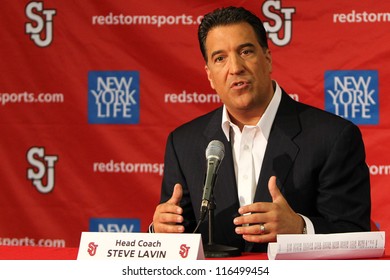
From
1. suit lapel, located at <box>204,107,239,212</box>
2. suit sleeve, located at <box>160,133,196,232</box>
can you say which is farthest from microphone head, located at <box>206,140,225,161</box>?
suit sleeve, located at <box>160,133,196,232</box>

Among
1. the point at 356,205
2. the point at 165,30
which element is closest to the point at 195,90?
the point at 165,30

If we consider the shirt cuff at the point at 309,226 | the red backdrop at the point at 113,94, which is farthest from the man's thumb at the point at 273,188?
the red backdrop at the point at 113,94

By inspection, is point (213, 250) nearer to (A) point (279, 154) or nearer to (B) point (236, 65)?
(A) point (279, 154)

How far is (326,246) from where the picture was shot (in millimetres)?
1817

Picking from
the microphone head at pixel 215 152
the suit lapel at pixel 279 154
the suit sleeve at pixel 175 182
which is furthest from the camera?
the suit sleeve at pixel 175 182

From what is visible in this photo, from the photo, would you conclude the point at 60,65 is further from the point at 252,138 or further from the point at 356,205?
the point at 356,205

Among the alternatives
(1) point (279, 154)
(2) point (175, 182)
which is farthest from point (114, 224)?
(1) point (279, 154)

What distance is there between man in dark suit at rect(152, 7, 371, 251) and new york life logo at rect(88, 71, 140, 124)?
4.29 ft

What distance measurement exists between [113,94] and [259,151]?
5.22 ft

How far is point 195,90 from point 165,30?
1.20ft

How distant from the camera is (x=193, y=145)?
2.76 meters

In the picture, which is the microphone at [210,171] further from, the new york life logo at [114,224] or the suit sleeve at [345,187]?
the new york life logo at [114,224]

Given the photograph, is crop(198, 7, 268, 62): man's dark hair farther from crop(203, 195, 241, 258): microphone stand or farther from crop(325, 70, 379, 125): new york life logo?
crop(325, 70, 379, 125): new york life logo

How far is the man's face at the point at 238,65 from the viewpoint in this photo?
256cm
